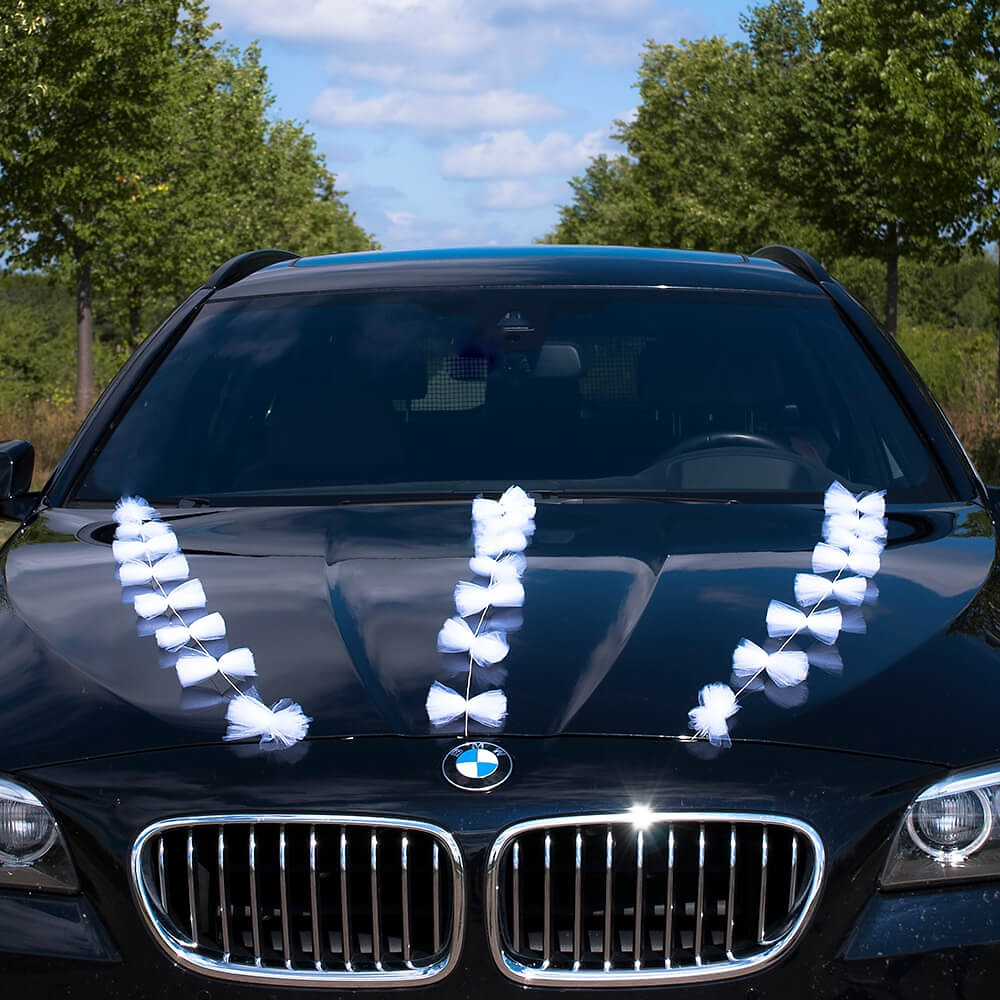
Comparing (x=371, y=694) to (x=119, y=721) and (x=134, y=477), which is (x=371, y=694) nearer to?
(x=119, y=721)

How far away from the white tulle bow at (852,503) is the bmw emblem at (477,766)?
107cm

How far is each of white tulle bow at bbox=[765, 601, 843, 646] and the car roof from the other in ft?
4.76

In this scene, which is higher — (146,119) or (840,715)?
(146,119)

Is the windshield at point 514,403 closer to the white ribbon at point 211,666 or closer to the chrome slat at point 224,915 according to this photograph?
the white ribbon at point 211,666

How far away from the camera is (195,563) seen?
2.68 m

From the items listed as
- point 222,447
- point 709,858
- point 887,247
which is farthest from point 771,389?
point 887,247

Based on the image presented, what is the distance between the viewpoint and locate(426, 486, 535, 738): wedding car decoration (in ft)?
A: 6.88

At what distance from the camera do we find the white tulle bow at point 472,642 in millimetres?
2221

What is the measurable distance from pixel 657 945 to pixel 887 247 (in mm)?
26801

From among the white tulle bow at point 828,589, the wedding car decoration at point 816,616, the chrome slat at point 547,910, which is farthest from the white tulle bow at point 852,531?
the chrome slat at point 547,910

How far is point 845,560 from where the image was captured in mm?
2572

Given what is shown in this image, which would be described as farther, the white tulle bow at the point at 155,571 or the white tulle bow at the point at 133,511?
the white tulle bow at the point at 133,511

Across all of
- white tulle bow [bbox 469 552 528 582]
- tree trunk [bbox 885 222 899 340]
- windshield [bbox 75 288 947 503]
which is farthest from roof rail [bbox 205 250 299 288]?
tree trunk [bbox 885 222 899 340]

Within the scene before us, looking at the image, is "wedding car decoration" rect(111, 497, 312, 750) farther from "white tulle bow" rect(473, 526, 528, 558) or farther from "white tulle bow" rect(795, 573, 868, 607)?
"white tulle bow" rect(795, 573, 868, 607)
